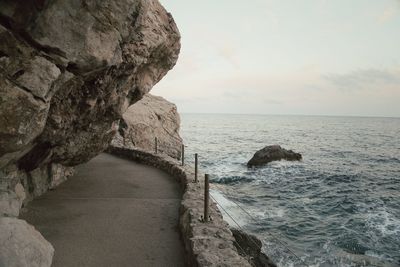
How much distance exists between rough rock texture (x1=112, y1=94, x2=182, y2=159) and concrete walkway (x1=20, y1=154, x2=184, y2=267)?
1124 cm

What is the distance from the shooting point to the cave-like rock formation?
20.9 feet

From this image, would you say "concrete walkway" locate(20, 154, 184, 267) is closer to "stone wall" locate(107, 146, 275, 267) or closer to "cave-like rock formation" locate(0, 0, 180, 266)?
"stone wall" locate(107, 146, 275, 267)

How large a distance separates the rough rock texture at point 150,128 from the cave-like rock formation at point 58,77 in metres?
13.3

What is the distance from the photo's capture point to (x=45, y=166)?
504 inches

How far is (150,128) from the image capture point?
29984 millimetres

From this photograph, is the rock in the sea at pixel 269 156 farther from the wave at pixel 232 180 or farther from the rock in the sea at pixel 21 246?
the rock in the sea at pixel 21 246

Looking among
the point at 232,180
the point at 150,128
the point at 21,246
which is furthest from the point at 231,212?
the point at 21,246

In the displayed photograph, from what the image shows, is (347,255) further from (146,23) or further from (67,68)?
(67,68)

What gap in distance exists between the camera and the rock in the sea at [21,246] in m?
5.59

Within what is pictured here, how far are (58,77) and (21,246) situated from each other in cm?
333

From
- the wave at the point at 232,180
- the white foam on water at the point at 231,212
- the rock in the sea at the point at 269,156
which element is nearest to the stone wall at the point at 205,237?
the white foam on water at the point at 231,212

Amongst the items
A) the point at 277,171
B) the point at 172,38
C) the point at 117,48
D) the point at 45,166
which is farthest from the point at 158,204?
the point at 277,171

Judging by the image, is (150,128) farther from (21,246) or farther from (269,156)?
(21,246)

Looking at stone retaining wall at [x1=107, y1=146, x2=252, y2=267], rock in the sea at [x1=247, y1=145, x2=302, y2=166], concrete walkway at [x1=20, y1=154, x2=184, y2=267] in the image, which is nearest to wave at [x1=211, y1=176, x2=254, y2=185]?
rock in the sea at [x1=247, y1=145, x2=302, y2=166]
